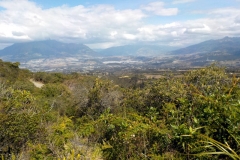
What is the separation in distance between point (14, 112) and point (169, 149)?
18.8ft

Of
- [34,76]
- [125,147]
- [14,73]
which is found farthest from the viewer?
[34,76]

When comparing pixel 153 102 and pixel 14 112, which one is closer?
pixel 14 112

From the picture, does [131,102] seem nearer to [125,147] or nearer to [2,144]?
[2,144]

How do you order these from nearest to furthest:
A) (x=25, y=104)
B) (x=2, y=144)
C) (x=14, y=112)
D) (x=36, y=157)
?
(x=36, y=157) → (x=2, y=144) → (x=14, y=112) → (x=25, y=104)

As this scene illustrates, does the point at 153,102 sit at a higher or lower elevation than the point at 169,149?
lower

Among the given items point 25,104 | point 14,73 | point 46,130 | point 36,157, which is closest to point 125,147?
point 36,157

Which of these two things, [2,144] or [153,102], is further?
[153,102]

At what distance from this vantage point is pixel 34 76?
124 ft

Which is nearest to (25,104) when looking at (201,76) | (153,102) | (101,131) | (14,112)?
(14,112)

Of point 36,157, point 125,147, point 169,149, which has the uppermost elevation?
point 169,149

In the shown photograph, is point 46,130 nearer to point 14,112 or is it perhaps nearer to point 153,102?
point 14,112

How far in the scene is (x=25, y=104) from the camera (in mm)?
7621

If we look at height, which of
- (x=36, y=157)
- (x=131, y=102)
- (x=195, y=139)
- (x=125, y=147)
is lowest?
(x=131, y=102)

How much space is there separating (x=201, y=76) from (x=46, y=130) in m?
9.91
